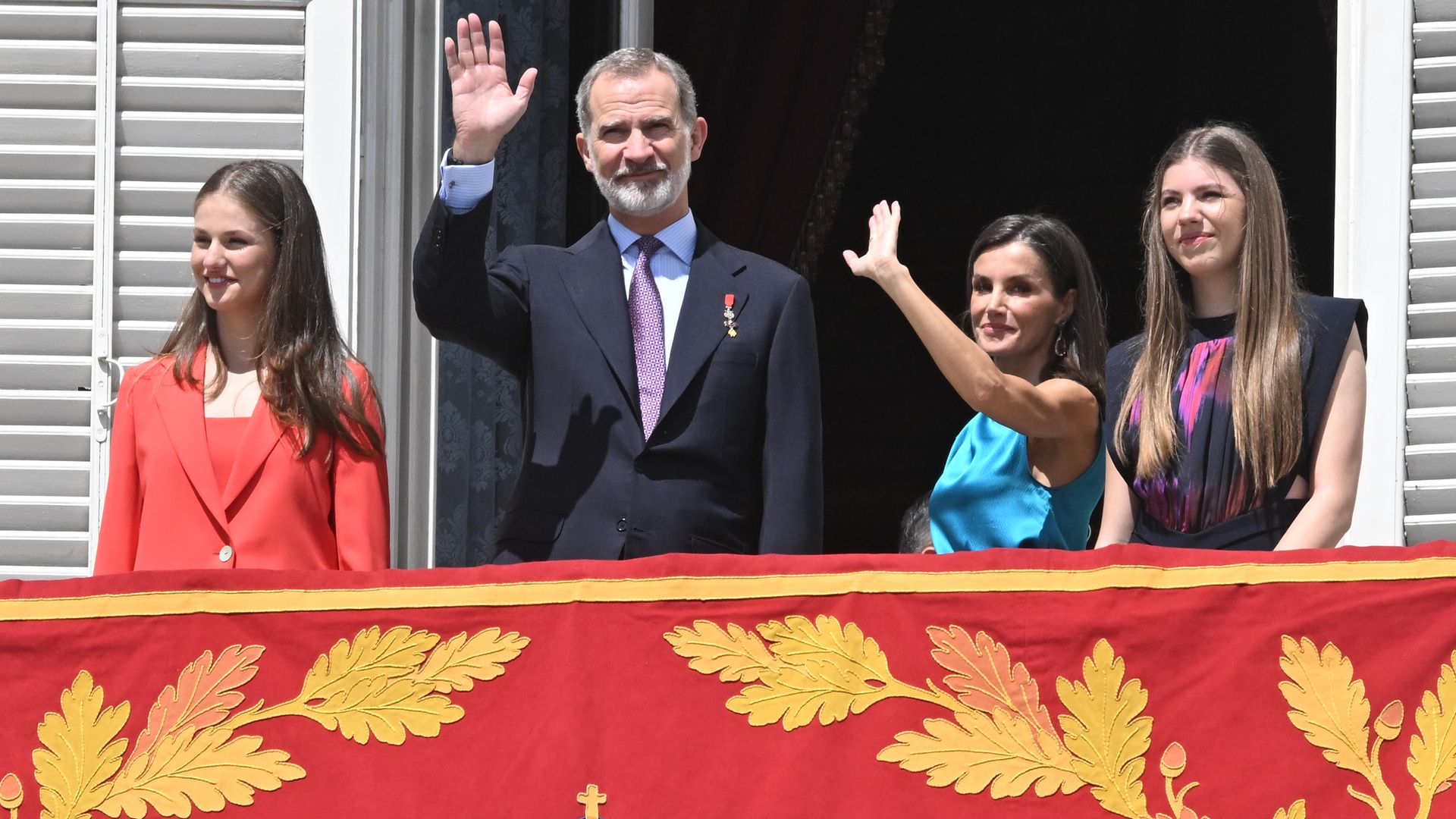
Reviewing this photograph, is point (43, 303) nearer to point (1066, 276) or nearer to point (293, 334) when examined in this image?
point (293, 334)

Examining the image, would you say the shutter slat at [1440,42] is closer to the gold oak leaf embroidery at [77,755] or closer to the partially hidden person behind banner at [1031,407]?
the partially hidden person behind banner at [1031,407]

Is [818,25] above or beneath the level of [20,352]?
above

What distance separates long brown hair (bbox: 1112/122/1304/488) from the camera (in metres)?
3.46

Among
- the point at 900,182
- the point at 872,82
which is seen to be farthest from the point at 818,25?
the point at 900,182

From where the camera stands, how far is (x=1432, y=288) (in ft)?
13.8

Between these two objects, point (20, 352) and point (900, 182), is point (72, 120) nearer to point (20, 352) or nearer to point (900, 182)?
point (20, 352)

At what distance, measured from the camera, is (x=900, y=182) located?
8.18m

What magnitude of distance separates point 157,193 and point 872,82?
3083mm

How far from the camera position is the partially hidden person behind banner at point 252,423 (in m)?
3.58

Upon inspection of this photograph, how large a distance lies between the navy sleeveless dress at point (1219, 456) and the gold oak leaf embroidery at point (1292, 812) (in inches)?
20.8

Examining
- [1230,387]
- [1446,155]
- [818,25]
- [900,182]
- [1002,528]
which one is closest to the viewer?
[1230,387]

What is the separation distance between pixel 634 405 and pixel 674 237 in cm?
37

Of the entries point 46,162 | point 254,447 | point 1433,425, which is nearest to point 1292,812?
point 1433,425

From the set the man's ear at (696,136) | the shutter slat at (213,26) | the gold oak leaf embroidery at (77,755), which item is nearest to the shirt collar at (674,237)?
the man's ear at (696,136)
